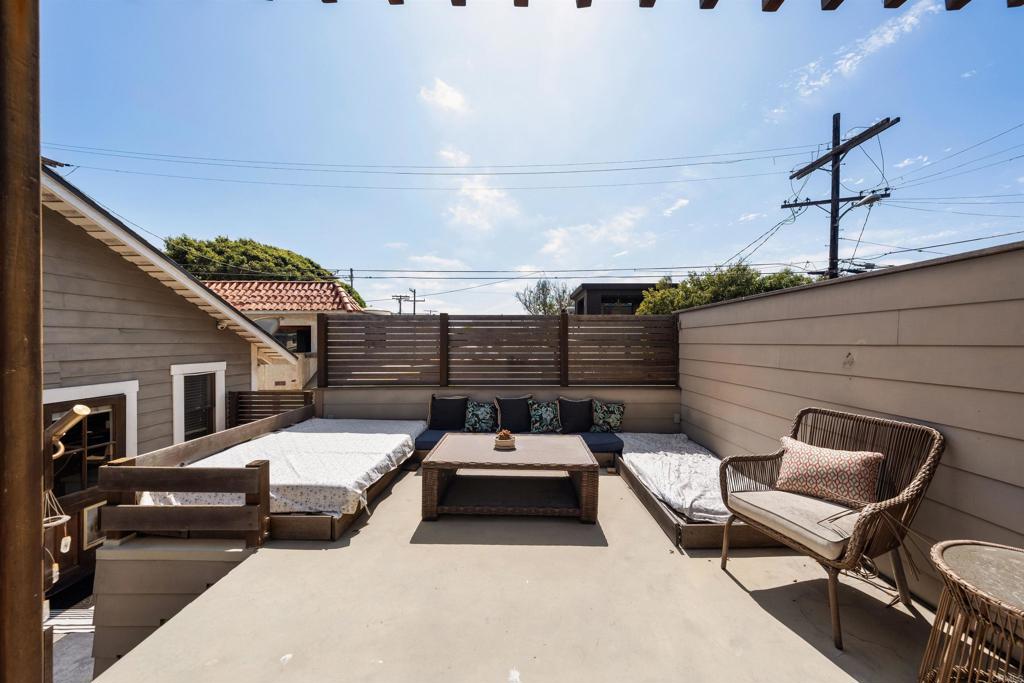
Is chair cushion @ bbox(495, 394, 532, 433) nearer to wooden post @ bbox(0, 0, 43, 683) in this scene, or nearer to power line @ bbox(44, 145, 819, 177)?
wooden post @ bbox(0, 0, 43, 683)

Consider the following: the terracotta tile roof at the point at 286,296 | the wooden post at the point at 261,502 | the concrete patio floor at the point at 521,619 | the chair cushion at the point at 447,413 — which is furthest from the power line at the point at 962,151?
the terracotta tile roof at the point at 286,296

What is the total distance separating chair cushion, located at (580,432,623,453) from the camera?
409cm

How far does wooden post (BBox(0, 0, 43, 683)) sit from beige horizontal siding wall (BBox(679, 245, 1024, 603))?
3.45 m

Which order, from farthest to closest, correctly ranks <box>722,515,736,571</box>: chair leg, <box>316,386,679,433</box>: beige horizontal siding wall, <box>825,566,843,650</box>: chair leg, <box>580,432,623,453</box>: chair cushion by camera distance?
1. <box>316,386,679,433</box>: beige horizontal siding wall
2. <box>580,432,623,453</box>: chair cushion
3. <box>722,515,736,571</box>: chair leg
4. <box>825,566,843,650</box>: chair leg

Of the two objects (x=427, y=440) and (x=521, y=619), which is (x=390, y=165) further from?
(x=521, y=619)

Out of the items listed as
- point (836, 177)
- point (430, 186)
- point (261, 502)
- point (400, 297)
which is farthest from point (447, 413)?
point (400, 297)

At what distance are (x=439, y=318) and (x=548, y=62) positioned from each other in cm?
346

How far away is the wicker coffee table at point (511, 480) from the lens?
2.92 meters

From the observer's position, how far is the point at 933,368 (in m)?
1.99

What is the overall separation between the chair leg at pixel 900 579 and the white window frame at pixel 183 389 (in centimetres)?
656

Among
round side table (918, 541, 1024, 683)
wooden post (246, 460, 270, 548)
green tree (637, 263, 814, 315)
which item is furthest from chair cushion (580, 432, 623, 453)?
green tree (637, 263, 814, 315)

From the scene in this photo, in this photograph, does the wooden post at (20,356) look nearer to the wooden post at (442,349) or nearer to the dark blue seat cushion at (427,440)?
the dark blue seat cushion at (427,440)

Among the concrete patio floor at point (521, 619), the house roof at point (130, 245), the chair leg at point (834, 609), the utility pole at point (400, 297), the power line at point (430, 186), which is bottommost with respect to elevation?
the concrete patio floor at point (521, 619)

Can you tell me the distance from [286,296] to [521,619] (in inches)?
417
